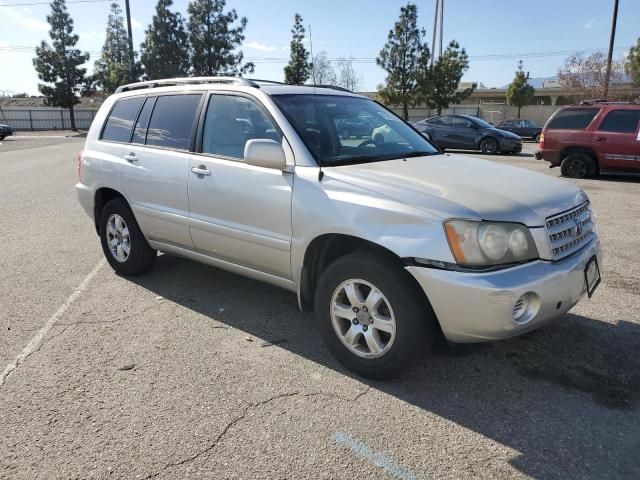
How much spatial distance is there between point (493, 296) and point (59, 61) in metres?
52.8

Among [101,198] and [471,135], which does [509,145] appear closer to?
[471,135]

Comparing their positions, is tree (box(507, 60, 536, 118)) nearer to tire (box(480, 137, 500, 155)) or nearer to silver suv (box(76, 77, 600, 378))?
tire (box(480, 137, 500, 155))

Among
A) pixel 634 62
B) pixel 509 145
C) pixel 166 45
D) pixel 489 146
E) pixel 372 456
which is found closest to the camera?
pixel 372 456

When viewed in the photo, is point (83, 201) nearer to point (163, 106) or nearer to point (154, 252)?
point (154, 252)

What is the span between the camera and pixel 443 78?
3584cm

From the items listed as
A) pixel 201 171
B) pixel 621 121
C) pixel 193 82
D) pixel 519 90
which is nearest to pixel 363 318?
pixel 201 171

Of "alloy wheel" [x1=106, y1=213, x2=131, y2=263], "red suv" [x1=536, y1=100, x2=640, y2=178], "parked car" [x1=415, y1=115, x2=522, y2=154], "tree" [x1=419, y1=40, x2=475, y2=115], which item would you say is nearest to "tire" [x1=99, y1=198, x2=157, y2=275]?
"alloy wheel" [x1=106, y1=213, x2=131, y2=263]

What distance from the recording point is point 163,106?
195 inches

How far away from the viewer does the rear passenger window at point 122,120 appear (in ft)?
17.3

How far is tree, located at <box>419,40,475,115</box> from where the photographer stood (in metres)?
35.6

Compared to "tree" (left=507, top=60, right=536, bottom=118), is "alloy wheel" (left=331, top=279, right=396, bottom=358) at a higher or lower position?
lower

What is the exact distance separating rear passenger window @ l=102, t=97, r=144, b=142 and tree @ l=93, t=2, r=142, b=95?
105 feet

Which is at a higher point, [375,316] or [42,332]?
[375,316]

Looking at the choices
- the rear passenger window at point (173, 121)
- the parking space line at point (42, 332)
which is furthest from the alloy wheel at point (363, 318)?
the parking space line at point (42, 332)
